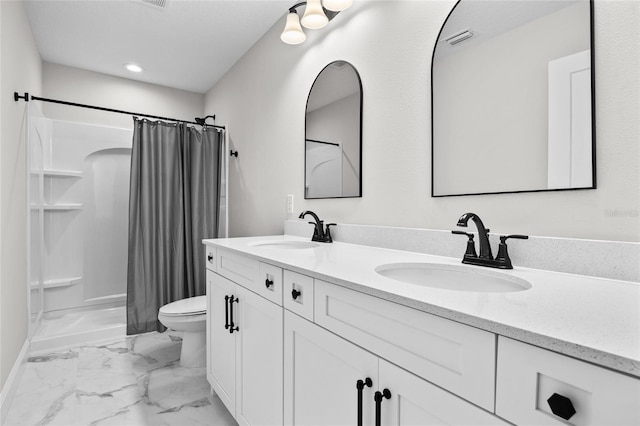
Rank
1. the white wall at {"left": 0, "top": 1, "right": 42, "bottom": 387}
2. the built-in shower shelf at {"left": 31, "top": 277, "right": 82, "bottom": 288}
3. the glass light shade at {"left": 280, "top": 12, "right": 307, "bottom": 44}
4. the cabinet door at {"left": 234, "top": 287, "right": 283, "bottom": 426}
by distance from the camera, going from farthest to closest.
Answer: the built-in shower shelf at {"left": 31, "top": 277, "right": 82, "bottom": 288} → the glass light shade at {"left": 280, "top": 12, "right": 307, "bottom": 44} → the white wall at {"left": 0, "top": 1, "right": 42, "bottom": 387} → the cabinet door at {"left": 234, "top": 287, "right": 283, "bottom": 426}

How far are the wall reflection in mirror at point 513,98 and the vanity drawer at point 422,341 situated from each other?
2.15 feet

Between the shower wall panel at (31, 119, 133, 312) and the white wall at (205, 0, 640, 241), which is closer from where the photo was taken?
the white wall at (205, 0, 640, 241)

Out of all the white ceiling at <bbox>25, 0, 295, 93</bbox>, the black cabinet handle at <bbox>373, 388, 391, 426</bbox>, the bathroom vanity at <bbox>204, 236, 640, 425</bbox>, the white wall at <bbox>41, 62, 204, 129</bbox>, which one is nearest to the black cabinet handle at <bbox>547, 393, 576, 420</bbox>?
the bathroom vanity at <bbox>204, 236, 640, 425</bbox>

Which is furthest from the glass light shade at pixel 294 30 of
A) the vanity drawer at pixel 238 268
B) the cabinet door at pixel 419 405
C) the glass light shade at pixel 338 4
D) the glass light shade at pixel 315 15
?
the cabinet door at pixel 419 405

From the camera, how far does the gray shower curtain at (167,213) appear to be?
→ 8.52 feet

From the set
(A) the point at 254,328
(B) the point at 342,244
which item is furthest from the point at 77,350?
(B) the point at 342,244

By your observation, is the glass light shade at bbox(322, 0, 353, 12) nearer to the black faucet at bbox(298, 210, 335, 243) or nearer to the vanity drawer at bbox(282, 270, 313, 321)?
the black faucet at bbox(298, 210, 335, 243)

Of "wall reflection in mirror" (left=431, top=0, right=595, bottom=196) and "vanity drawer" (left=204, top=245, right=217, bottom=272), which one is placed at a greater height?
"wall reflection in mirror" (left=431, top=0, right=595, bottom=196)

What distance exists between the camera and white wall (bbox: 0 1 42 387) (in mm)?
1695

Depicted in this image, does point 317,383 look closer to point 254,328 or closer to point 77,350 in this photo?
point 254,328

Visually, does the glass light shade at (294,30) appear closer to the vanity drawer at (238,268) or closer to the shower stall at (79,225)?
the vanity drawer at (238,268)

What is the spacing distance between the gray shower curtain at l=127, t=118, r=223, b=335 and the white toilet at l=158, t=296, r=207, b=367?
1.90 ft

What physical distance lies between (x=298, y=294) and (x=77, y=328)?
101 inches

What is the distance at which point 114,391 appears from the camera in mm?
1821
